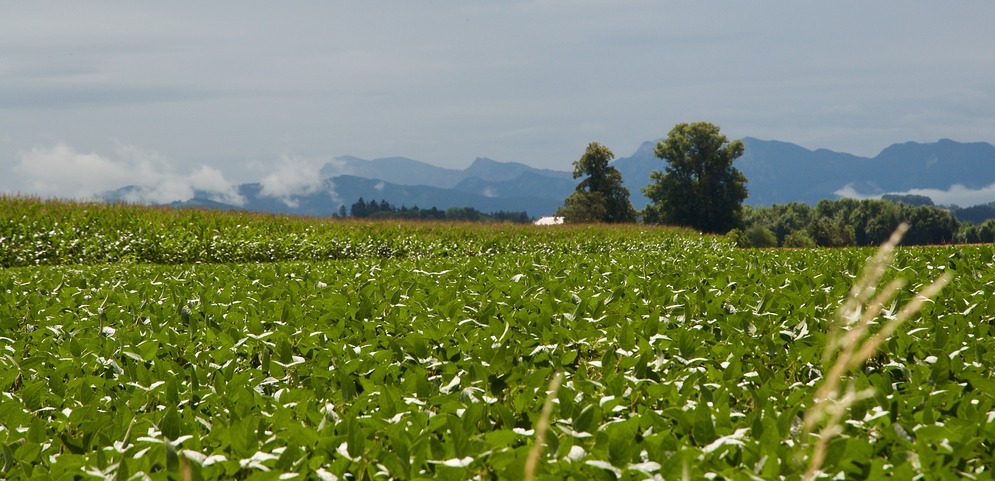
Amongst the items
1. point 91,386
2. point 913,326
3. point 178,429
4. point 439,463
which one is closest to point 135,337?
point 91,386

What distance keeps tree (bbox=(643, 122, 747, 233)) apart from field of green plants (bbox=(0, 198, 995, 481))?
57970 mm

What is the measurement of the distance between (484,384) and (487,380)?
0.12ft

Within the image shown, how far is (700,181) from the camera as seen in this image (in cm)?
6400

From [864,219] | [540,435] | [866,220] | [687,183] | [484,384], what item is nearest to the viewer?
[540,435]

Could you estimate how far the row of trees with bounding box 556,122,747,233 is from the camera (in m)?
63.0

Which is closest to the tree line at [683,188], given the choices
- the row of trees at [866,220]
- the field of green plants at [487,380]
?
the row of trees at [866,220]

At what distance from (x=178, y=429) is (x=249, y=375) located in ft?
2.52

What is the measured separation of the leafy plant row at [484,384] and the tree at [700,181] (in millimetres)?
59311

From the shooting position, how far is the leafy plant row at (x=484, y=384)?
243 cm

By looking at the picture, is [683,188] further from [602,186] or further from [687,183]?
[602,186]

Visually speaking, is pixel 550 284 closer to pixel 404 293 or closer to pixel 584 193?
pixel 404 293

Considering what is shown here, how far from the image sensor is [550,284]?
5.96 meters

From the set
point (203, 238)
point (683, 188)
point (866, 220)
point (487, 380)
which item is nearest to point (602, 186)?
point (683, 188)

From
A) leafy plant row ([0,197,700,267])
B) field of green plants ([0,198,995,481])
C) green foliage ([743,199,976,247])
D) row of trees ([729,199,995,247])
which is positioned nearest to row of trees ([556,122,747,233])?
leafy plant row ([0,197,700,267])
